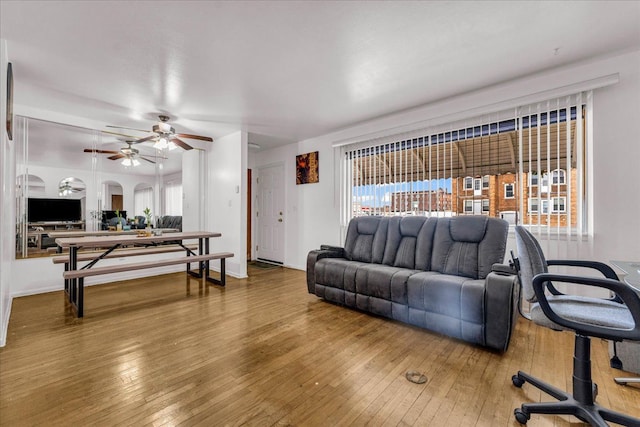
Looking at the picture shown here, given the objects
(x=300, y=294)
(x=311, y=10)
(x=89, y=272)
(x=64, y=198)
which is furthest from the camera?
(x=64, y=198)

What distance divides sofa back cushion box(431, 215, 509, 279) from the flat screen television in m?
5.10

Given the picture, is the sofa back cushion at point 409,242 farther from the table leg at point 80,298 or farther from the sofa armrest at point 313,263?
the table leg at point 80,298

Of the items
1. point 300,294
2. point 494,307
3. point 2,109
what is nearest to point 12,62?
point 2,109

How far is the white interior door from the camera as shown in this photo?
5801mm

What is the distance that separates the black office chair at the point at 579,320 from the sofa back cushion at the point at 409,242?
1463mm

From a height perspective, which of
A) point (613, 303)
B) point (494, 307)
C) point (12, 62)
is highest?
point (12, 62)

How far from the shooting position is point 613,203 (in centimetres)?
252

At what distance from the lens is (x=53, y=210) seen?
402 cm

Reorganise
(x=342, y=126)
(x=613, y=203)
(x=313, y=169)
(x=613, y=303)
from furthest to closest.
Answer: (x=313, y=169) < (x=342, y=126) < (x=613, y=203) < (x=613, y=303)

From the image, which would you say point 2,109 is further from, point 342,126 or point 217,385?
point 342,126

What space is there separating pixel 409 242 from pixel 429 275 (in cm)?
63

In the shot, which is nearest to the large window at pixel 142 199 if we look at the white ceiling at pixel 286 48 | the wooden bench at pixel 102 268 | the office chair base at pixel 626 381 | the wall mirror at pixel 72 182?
the wall mirror at pixel 72 182

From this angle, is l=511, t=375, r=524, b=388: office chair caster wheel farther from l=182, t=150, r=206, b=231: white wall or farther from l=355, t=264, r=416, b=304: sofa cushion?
l=182, t=150, r=206, b=231: white wall

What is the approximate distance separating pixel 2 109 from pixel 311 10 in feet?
8.31
